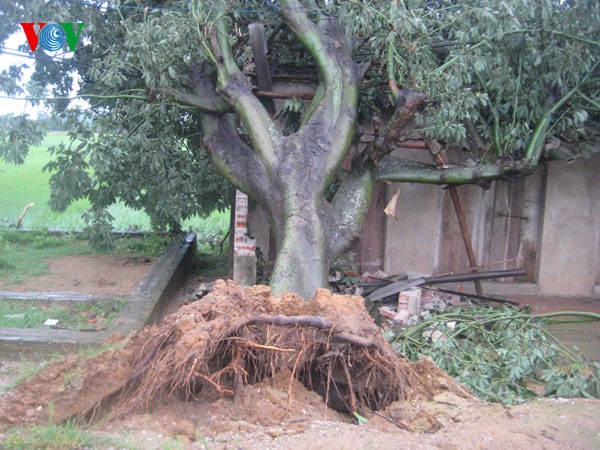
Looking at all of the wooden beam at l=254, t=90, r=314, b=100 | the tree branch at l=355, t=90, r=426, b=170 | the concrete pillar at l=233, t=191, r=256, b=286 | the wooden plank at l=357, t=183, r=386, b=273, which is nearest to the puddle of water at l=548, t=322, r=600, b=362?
the wooden plank at l=357, t=183, r=386, b=273

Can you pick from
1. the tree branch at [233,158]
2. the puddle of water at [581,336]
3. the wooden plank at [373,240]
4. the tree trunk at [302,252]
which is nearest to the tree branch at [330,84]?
the tree trunk at [302,252]

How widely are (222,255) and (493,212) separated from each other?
516 centimetres

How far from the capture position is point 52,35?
7988 millimetres

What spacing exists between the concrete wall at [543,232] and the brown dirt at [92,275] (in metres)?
3.70

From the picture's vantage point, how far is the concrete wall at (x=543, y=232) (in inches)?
350

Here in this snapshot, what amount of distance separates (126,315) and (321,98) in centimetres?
316

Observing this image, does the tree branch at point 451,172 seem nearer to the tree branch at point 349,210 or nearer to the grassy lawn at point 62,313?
the tree branch at point 349,210

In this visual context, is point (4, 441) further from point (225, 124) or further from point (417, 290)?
point (417, 290)

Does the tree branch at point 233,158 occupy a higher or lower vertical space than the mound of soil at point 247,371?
higher

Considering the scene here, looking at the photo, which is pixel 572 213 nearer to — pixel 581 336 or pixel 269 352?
pixel 581 336

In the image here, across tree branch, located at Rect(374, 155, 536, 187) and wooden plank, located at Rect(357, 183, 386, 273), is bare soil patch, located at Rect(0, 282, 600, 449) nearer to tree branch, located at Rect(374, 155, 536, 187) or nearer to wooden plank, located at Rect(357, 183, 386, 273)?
tree branch, located at Rect(374, 155, 536, 187)

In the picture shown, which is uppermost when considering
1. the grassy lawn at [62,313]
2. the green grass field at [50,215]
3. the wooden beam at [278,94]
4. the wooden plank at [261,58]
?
the wooden plank at [261,58]

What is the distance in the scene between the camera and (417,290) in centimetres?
804

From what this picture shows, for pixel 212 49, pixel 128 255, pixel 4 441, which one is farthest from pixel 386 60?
pixel 128 255
